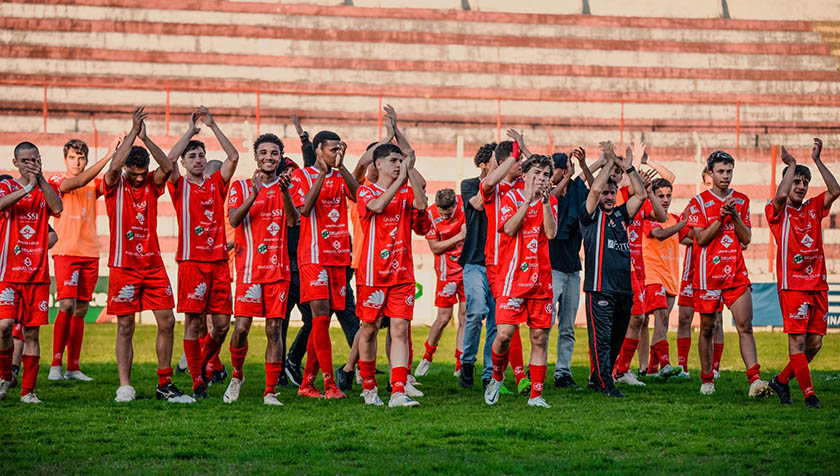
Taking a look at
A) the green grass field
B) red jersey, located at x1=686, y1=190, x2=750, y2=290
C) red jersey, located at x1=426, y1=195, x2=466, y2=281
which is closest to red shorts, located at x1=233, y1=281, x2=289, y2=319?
the green grass field

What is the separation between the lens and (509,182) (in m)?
→ 9.34

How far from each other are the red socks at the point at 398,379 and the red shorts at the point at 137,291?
1.99m

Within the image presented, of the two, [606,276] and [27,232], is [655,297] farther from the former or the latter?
[27,232]

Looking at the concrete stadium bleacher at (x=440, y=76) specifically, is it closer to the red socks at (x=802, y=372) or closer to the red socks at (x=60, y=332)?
the red socks at (x=60, y=332)

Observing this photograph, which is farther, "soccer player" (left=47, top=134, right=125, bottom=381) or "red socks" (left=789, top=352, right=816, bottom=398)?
"soccer player" (left=47, top=134, right=125, bottom=381)

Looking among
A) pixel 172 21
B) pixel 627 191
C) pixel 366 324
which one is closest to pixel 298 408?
pixel 366 324

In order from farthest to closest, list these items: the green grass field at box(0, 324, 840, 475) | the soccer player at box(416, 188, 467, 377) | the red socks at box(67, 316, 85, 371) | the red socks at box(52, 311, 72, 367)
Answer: the soccer player at box(416, 188, 467, 377)
the red socks at box(67, 316, 85, 371)
the red socks at box(52, 311, 72, 367)
the green grass field at box(0, 324, 840, 475)

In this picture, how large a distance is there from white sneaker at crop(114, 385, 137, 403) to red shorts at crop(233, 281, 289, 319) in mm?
1131

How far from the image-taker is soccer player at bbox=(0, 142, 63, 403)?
8945 mm

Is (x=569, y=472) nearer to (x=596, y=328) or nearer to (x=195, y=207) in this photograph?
(x=596, y=328)

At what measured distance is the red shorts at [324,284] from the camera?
9.18 m

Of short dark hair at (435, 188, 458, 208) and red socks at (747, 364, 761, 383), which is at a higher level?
short dark hair at (435, 188, 458, 208)

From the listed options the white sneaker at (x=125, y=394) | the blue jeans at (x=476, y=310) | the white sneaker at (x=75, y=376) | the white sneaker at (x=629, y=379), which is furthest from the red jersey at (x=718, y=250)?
the white sneaker at (x=75, y=376)

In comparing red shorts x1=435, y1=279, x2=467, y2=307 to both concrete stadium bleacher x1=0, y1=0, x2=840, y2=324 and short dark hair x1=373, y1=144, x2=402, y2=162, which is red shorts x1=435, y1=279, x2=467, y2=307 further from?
concrete stadium bleacher x1=0, y1=0, x2=840, y2=324
